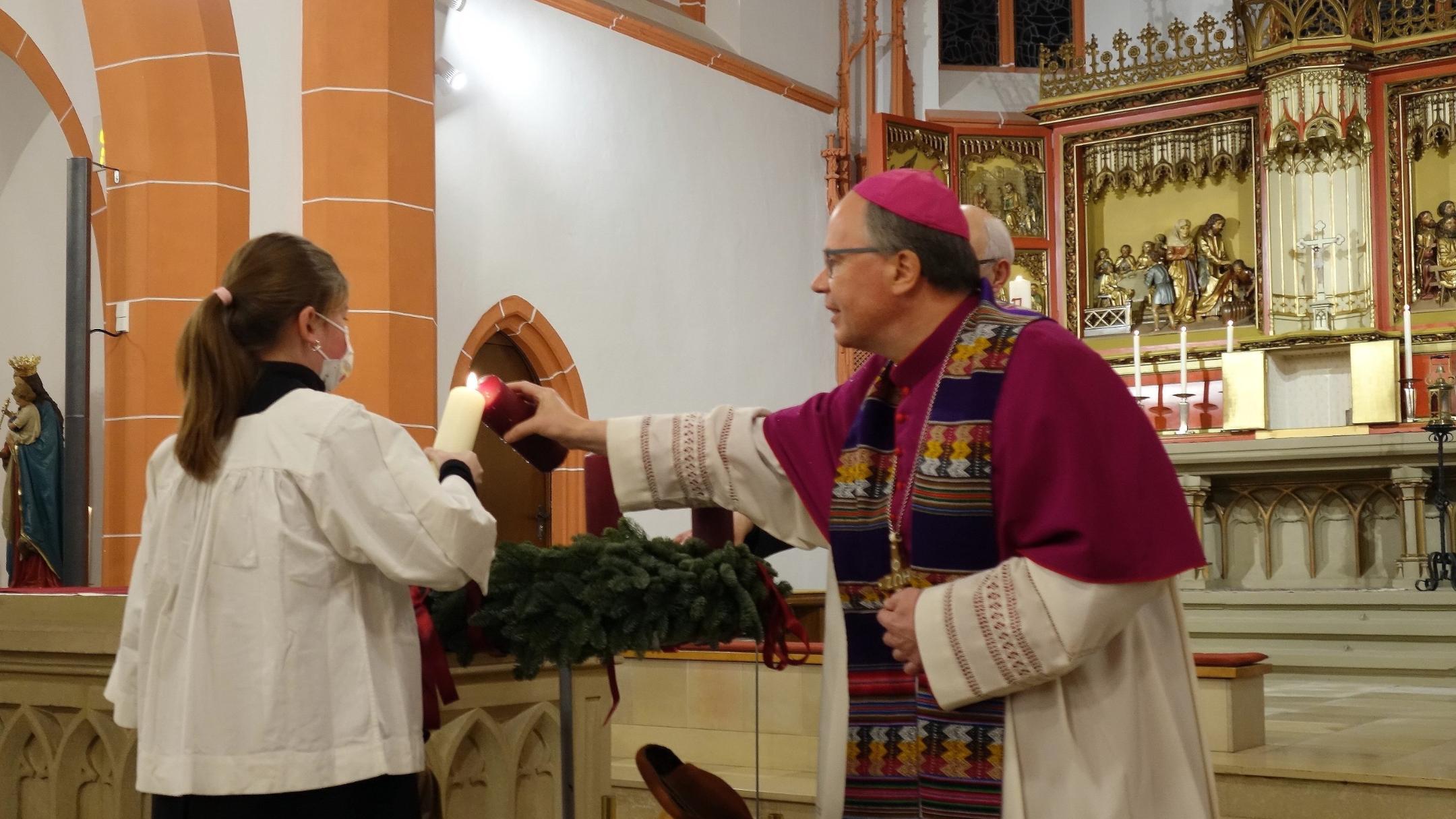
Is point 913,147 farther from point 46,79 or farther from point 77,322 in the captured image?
point 77,322

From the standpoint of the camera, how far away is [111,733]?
2705mm

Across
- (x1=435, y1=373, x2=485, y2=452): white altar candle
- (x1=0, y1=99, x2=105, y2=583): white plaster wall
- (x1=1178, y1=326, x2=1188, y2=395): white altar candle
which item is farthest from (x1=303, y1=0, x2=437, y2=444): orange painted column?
(x1=435, y1=373, x2=485, y2=452): white altar candle

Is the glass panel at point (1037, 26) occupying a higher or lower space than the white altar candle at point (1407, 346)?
higher

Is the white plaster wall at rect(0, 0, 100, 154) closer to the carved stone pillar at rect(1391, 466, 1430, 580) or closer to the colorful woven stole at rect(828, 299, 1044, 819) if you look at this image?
the colorful woven stole at rect(828, 299, 1044, 819)

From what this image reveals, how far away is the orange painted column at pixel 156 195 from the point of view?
7344mm

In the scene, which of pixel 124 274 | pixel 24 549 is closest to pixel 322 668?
pixel 124 274

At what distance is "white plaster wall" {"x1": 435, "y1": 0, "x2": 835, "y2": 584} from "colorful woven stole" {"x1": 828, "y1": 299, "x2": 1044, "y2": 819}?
6.53 metres

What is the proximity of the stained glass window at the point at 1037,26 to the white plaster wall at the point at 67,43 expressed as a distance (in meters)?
7.43

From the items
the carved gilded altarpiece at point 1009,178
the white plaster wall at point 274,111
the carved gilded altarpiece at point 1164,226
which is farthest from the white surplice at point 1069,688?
the carved gilded altarpiece at point 1009,178

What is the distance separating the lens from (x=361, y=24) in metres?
7.56

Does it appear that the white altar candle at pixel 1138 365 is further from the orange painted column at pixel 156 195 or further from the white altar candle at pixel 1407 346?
the orange painted column at pixel 156 195

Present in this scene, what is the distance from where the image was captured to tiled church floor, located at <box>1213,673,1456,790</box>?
3.86 meters

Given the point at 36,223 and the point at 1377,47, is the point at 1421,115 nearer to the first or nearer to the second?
the point at 1377,47

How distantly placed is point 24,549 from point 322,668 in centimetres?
700
